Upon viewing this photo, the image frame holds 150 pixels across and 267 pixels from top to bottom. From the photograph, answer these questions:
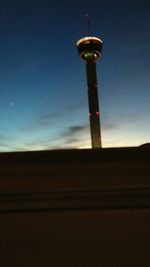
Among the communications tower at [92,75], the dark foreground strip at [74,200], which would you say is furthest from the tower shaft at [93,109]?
the dark foreground strip at [74,200]

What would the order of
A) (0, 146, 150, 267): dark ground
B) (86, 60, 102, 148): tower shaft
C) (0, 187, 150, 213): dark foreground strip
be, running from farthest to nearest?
(86, 60, 102, 148): tower shaft → (0, 187, 150, 213): dark foreground strip → (0, 146, 150, 267): dark ground

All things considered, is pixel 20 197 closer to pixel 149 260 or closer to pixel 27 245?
pixel 27 245

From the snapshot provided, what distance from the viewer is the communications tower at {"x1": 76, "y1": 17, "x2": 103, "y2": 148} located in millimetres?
38562

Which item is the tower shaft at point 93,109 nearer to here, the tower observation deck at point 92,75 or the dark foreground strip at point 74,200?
the tower observation deck at point 92,75

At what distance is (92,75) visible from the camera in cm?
4234

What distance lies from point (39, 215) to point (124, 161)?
1.31m

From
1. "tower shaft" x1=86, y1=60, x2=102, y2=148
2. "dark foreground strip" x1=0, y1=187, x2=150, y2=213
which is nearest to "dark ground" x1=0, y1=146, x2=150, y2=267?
"dark foreground strip" x1=0, y1=187, x2=150, y2=213

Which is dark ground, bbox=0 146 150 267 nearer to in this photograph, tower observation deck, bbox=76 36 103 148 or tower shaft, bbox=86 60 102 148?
tower observation deck, bbox=76 36 103 148

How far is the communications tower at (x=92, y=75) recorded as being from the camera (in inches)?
1518

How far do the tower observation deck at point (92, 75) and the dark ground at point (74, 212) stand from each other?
1325 inches

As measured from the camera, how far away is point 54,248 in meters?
3.12

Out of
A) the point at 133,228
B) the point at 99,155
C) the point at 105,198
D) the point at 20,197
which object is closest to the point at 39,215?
the point at 20,197

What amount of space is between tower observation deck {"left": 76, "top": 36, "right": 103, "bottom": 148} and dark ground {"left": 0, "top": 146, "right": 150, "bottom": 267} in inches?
1325

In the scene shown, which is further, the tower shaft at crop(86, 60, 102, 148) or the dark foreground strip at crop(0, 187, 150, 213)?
the tower shaft at crop(86, 60, 102, 148)
